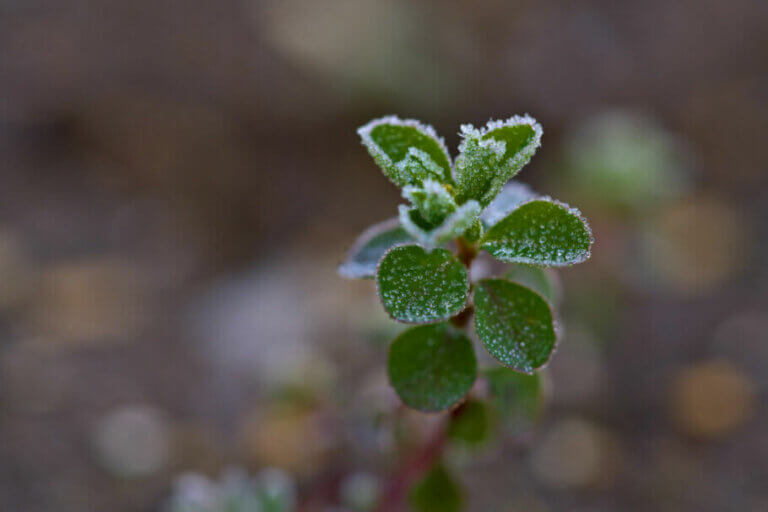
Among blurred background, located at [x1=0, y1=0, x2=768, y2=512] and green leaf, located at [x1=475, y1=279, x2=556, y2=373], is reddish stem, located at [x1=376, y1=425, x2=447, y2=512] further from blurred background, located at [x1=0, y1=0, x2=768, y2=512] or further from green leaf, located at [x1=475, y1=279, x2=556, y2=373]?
green leaf, located at [x1=475, y1=279, x2=556, y2=373]

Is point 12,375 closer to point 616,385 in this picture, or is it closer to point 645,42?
point 616,385

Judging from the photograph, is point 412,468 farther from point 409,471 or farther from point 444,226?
point 444,226

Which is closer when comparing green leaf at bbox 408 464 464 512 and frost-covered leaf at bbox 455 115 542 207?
frost-covered leaf at bbox 455 115 542 207

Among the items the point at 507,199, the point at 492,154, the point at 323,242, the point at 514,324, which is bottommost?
the point at 514,324

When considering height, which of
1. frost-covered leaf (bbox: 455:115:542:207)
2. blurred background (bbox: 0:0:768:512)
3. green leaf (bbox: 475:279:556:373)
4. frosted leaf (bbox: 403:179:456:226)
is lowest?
green leaf (bbox: 475:279:556:373)

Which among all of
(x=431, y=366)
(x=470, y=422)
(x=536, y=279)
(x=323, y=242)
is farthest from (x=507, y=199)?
(x=323, y=242)

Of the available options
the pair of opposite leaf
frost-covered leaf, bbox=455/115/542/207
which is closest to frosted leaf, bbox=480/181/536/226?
the pair of opposite leaf

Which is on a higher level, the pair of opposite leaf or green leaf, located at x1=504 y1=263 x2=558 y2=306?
green leaf, located at x1=504 y1=263 x2=558 y2=306

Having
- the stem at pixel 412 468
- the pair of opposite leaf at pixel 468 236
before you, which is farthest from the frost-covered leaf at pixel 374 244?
the stem at pixel 412 468
